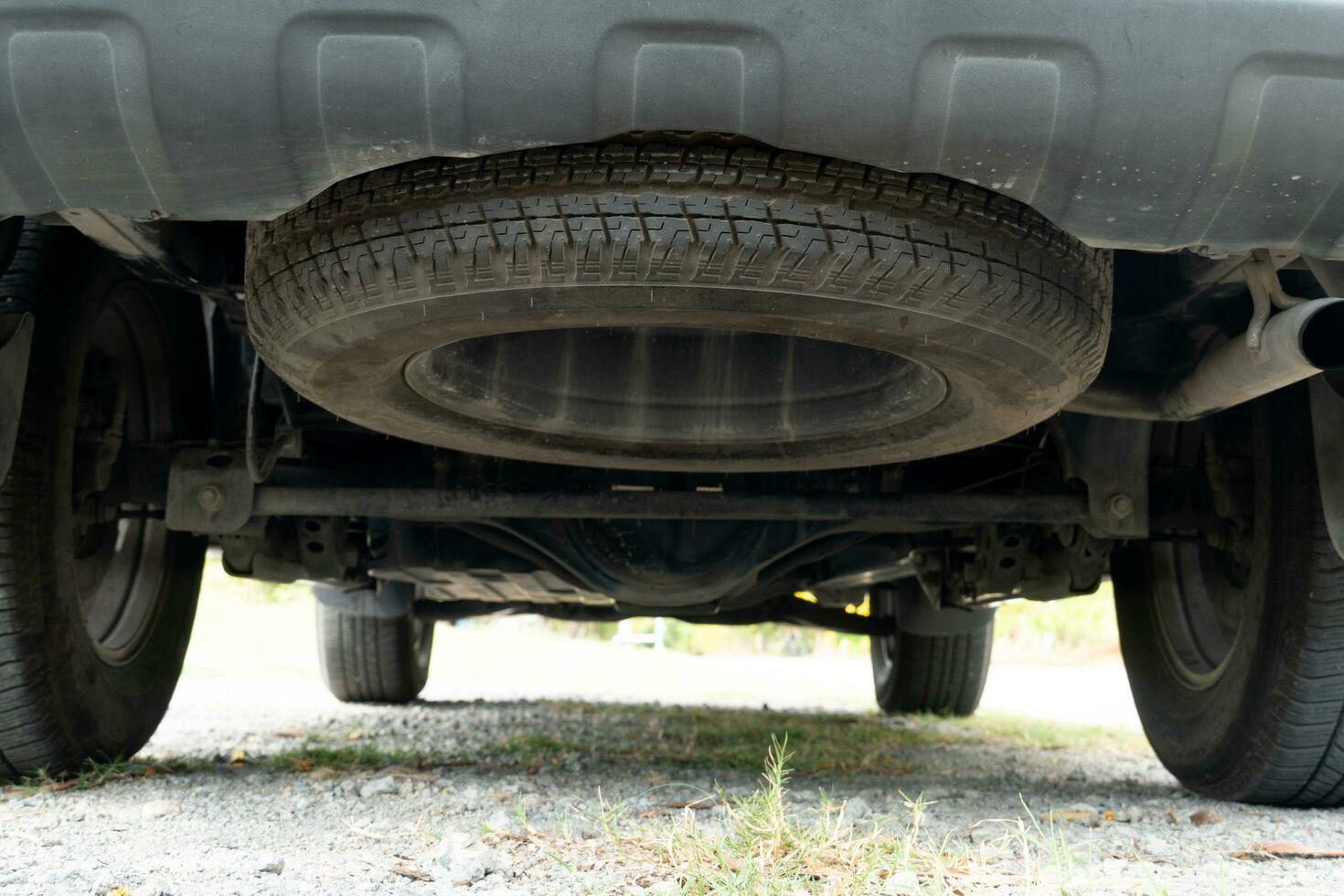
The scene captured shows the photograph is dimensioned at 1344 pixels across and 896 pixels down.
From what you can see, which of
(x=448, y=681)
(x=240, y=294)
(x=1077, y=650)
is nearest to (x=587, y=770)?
(x=240, y=294)

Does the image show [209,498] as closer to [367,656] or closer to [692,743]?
[692,743]

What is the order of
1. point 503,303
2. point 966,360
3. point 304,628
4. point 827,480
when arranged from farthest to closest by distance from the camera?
1. point 304,628
2. point 827,480
3. point 966,360
4. point 503,303

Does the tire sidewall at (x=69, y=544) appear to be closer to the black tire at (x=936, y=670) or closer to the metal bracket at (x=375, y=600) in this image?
the metal bracket at (x=375, y=600)

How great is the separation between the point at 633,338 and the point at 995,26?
100cm

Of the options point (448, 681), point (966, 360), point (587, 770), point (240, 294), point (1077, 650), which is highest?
point (240, 294)

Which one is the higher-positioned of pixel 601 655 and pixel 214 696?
pixel 214 696

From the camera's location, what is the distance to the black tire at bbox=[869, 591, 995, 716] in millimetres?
4715

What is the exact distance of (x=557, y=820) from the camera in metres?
1.77

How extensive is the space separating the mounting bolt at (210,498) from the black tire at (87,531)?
0.20 m

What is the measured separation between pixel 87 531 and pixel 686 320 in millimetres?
1679

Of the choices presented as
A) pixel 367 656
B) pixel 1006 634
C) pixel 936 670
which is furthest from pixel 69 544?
pixel 1006 634

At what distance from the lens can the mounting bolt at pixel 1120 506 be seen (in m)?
2.23

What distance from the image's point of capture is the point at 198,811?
1866 millimetres

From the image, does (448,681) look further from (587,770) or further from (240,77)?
(240,77)
